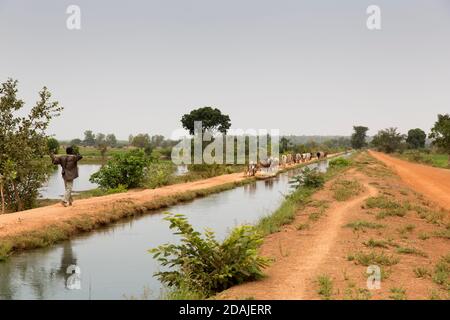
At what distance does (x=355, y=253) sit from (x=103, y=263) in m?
5.49

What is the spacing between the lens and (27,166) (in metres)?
18.0

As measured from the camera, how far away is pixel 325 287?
22.7 feet

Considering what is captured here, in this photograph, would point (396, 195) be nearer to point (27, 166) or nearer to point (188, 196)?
point (188, 196)

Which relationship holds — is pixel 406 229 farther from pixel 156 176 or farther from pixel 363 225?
pixel 156 176

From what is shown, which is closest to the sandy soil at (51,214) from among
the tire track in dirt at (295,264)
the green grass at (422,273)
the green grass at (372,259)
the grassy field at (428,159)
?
the tire track in dirt at (295,264)

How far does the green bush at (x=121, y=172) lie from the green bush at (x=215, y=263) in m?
16.8

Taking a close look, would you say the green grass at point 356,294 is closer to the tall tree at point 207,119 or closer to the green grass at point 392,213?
the green grass at point 392,213

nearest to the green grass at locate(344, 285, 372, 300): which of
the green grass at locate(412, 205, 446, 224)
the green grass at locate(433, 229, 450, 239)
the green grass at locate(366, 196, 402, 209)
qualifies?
the green grass at locate(433, 229, 450, 239)

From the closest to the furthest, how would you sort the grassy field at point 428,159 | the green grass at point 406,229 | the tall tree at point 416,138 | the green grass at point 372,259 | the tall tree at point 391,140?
the green grass at point 372,259, the green grass at point 406,229, the grassy field at point 428,159, the tall tree at point 391,140, the tall tree at point 416,138

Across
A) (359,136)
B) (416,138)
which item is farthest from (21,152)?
(359,136)

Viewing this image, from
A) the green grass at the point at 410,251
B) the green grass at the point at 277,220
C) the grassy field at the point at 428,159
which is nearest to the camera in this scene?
the green grass at the point at 410,251

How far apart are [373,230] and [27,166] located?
13.0 meters

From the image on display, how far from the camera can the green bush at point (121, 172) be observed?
24.7 m
